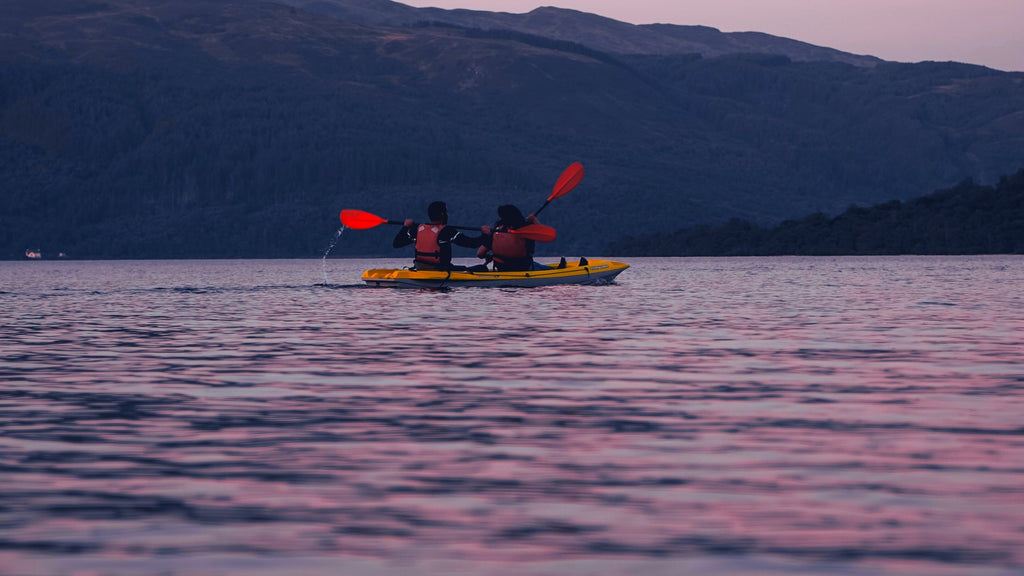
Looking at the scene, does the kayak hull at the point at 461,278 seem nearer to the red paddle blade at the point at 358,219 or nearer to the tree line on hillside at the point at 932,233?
the red paddle blade at the point at 358,219

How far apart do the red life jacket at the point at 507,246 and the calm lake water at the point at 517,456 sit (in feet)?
52.9

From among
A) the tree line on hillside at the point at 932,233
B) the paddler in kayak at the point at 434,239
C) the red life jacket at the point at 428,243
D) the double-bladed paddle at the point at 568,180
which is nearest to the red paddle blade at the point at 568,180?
the double-bladed paddle at the point at 568,180

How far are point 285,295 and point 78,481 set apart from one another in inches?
1469

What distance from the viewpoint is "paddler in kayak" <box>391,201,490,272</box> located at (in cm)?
3859

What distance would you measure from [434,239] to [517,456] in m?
28.6

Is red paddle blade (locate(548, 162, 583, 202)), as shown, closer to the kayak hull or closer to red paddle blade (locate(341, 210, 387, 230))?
the kayak hull

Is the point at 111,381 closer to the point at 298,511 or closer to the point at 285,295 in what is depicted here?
the point at 298,511

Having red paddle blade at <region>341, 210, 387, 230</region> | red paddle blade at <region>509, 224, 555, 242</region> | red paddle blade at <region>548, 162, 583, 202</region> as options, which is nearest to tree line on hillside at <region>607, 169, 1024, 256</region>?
red paddle blade at <region>548, 162, 583, 202</region>

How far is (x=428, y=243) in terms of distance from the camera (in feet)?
130

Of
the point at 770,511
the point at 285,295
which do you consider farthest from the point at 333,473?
the point at 285,295

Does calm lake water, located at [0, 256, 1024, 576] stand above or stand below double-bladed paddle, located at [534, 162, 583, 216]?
below

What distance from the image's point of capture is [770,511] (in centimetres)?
863

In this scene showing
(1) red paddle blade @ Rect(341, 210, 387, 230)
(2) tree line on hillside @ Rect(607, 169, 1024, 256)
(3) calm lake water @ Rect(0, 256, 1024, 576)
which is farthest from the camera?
(2) tree line on hillside @ Rect(607, 169, 1024, 256)

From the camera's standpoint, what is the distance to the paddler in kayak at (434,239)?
127ft
